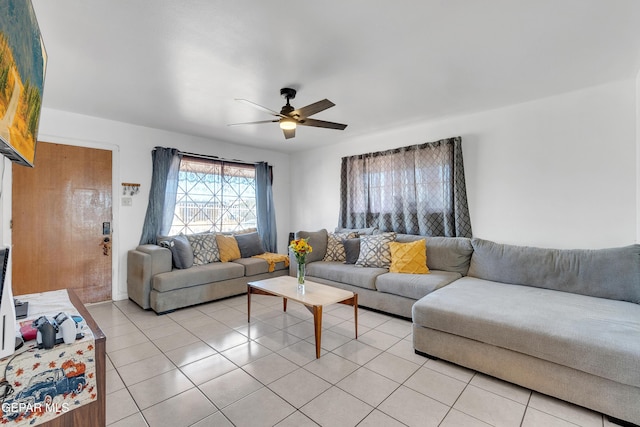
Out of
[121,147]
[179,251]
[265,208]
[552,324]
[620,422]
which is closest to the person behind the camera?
[620,422]

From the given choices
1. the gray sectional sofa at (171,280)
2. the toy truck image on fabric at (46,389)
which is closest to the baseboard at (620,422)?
the toy truck image on fabric at (46,389)

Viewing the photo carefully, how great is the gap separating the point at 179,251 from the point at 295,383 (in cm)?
249

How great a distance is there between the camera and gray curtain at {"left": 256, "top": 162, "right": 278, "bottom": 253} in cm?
536

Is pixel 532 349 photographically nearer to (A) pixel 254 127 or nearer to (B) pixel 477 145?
(B) pixel 477 145

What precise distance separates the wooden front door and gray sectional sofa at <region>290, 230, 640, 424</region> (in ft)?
11.0

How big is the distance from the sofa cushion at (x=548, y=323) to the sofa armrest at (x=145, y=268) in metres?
2.98

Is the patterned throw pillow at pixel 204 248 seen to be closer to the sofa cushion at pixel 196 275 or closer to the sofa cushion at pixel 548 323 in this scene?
the sofa cushion at pixel 196 275

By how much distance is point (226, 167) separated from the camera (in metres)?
4.98

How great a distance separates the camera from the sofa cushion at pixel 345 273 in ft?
11.3

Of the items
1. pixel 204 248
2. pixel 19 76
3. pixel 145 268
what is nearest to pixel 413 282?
pixel 204 248

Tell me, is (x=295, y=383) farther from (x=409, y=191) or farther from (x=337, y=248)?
(x=409, y=191)

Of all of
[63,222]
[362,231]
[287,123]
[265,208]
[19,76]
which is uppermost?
[287,123]

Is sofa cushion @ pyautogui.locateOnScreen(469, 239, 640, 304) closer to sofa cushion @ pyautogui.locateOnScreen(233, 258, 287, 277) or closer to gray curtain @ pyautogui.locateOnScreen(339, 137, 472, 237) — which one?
gray curtain @ pyautogui.locateOnScreen(339, 137, 472, 237)

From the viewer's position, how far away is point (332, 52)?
2166 mm
